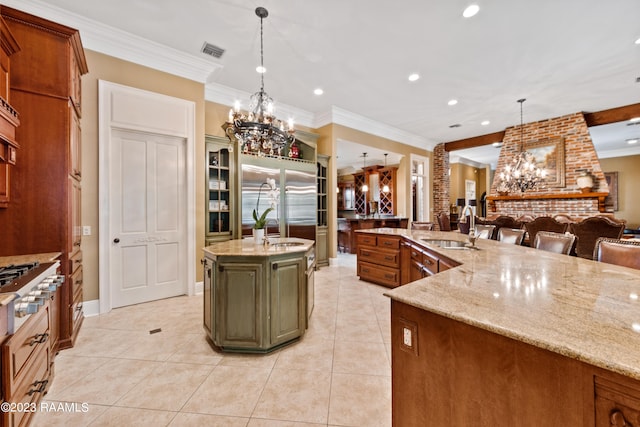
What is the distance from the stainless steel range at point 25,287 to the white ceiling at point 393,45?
9.24 ft

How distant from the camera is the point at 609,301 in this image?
107 cm

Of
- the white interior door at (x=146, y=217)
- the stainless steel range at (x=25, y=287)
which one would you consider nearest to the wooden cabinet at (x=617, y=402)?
the stainless steel range at (x=25, y=287)

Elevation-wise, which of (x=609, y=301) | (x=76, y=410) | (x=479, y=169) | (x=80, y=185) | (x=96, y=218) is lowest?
(x=76, y=410)

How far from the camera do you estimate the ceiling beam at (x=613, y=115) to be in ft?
17.4

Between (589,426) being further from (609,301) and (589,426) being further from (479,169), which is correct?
(479,169)

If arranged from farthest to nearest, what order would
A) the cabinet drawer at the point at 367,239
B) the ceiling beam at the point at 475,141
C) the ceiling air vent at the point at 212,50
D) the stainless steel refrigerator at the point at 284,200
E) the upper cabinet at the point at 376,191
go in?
1. the upper cabinet at the point at 376,191
2. the ceiling beam at the point at 475,141
3. the stainless steel refrigerator at the point at 284,200
4. the cabinet drawer at the point at 367,239
5. the ceiling air vent at the point at 212,50

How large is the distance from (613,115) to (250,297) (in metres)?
8.25

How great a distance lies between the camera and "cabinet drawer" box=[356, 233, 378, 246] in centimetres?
429

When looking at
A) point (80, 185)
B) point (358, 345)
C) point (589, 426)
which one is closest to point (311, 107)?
point (80, 185)

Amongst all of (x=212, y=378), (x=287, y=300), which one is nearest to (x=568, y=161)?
(x=287, y=300)

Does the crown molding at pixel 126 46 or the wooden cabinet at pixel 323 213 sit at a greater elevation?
the crown molding at pixel 126 46

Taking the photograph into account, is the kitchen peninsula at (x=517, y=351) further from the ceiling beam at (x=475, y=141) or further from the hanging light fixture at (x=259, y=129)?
the ceiling beam at (x=475, y=141)

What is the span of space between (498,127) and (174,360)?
8.40 meters

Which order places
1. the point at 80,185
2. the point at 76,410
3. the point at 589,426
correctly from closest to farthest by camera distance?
the point at 589,426 → the point at 76,410 → the point at 80,185
